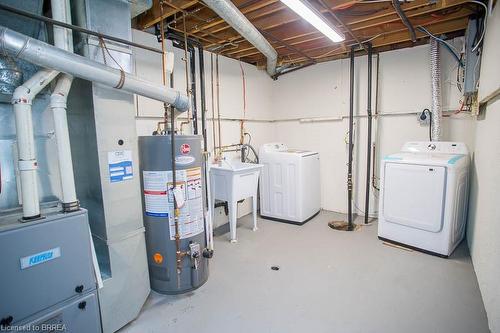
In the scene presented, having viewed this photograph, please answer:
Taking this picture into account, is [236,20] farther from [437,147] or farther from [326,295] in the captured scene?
[437,147]

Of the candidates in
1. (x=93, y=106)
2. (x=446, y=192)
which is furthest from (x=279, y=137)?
(x=93, y=106)

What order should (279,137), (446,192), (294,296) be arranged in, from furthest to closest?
(279,137)
(446,192)
(294,296)

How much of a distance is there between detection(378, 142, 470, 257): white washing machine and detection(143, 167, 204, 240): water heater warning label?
2.20 m

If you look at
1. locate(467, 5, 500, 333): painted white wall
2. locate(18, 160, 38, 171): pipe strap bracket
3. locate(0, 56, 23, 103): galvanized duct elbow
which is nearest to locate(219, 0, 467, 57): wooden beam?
locate(467, 5, 500, 333): painted white wall

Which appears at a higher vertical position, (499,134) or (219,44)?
(219,44)

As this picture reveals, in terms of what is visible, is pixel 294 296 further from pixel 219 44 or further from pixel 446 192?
pixel 219 44

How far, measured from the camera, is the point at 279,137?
194 inches

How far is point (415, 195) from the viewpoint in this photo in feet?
9.24

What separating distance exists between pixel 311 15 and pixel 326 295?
2479mm

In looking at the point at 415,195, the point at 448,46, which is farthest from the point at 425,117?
the point at 415,195

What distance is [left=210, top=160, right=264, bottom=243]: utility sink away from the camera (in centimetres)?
320

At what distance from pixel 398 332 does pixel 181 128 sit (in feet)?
9.28

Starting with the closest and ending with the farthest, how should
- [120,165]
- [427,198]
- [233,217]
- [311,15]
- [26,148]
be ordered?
[26,148] → [120,165] → [311,15] → [427,198] → [233,217]

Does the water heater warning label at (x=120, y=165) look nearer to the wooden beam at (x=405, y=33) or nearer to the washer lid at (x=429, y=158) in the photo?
the washer lid at (x=429, y=158)
